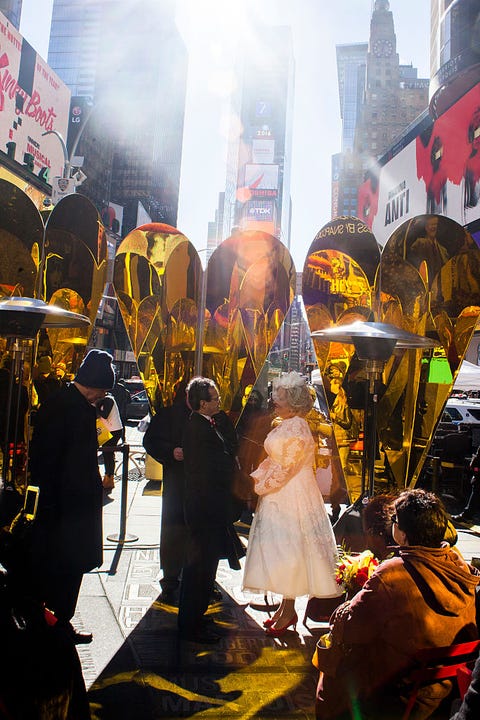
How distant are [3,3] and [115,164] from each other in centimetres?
4103

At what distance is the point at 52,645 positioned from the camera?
186cm

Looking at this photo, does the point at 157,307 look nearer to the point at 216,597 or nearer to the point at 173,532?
the point at 173,532

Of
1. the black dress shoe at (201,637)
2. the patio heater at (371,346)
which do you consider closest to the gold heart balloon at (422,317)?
the patio heater at (371,346)

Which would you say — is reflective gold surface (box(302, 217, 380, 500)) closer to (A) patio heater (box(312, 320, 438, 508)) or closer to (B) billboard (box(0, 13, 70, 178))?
(A) patio heater (box(312, 320, 438, 508))

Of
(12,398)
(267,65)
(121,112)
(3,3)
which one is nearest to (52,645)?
(12,398)

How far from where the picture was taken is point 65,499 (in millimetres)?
3098

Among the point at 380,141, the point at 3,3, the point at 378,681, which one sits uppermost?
the point at 380,141

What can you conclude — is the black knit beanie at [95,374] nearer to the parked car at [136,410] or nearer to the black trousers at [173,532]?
the black trousers at [173,532]

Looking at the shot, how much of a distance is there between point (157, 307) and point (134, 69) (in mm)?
134502

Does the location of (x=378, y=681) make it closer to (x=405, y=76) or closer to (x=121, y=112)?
(x=121, y=112)

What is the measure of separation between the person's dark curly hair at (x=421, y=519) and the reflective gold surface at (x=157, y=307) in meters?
3.42

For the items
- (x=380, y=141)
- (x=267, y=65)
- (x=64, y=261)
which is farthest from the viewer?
(x=267, y=65)

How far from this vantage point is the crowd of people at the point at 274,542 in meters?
1.94

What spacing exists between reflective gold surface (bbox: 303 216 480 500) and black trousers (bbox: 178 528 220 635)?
80.5 inches
